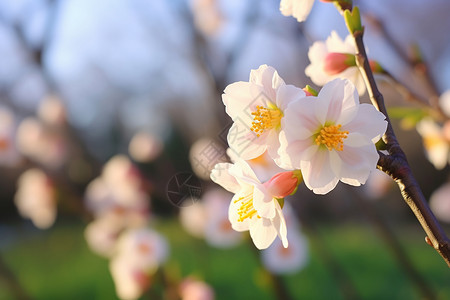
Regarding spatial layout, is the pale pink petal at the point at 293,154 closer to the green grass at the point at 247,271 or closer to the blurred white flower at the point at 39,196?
the green grass at the point at 247,271

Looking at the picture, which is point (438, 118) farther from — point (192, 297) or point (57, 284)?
point (57, 284)

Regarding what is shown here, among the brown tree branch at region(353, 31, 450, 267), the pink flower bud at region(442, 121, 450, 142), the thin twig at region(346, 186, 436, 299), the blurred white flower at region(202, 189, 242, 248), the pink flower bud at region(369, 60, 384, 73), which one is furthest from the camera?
the blurred white flower at region(202, 189, 242, 248)

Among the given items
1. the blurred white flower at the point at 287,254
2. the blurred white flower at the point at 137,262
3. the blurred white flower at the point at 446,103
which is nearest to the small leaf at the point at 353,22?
the blurred white flower at the point at 446,103

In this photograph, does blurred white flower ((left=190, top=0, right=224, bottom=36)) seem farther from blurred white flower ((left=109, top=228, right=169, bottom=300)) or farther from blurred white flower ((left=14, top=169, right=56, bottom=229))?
blurred white flower ((left=109, top=228, right=169, bottom=300))

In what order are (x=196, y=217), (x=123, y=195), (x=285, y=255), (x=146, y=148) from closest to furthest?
(x=285, y=255)
(x=123, y=195)
(x=196, y=217)
(x=146, y=148)

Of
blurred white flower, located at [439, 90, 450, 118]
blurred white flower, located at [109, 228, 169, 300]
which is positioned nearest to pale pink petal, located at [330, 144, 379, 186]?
blurred white flower, located at [439, 90, 450, 118]

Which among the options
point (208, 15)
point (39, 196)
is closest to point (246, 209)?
point (39, 196)

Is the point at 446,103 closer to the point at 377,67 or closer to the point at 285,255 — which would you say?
the point at 377,67
